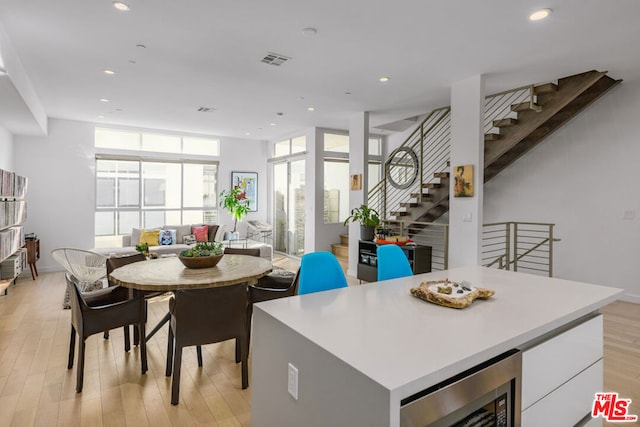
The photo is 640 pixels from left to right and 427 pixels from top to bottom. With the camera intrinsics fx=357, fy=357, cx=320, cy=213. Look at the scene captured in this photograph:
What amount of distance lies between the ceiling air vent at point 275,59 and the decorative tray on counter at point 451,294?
2942 mm

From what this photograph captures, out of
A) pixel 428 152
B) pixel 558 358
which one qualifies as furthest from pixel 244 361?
pixel 428 152

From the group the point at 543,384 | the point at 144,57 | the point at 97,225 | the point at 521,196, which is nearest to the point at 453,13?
the point at 543,384

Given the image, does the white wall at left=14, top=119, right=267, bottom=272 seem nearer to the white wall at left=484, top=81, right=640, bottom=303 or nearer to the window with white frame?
the window with white frame

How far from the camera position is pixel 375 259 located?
17.4ft

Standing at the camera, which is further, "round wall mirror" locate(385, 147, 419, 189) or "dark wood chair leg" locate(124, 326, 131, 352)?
"round wall mirror" locate(385, 147, 419, 189)

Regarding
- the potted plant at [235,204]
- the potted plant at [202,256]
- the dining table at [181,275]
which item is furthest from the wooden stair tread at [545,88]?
the potted plant at [235,204]

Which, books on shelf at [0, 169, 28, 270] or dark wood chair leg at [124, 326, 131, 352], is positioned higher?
books on shelf at [0, 169, 28, 270]

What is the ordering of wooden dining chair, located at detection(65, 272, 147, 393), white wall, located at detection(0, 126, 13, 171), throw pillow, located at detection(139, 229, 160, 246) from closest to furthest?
wooden dining chair, located at detection(65, 272, 147, 393) < white wall, located at detection(0, 126, 13, 171) < throw pillow, located at detection(139, 229, 160, 246)

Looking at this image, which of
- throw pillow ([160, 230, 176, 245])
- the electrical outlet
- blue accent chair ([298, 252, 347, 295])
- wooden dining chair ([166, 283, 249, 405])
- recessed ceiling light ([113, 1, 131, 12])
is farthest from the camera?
throw pillow ([160, 230, 176, 245])

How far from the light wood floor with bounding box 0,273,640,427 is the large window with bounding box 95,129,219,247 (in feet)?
12.3

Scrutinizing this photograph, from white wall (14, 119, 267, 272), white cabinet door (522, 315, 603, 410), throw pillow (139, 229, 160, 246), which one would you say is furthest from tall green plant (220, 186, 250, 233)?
white cabinet door (522, 315, 603, 410)

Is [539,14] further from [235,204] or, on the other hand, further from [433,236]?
[235,204]

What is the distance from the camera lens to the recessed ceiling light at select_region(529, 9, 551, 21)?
2.83m

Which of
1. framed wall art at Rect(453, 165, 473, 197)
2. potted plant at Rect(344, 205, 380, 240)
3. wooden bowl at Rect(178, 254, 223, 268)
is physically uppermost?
framed wall art at Rect(453, 165, 473, 197)
